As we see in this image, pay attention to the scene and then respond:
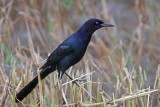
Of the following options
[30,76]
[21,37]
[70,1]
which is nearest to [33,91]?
[30,76]

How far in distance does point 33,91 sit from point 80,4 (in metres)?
2.25

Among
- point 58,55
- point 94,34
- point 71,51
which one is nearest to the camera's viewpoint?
point 71,51

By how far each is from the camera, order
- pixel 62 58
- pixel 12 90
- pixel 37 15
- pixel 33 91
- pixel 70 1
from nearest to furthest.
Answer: pixel 12 90 < pixel 33 91 < pixel 62 58 < pixel 70 1 < pixel 37 15

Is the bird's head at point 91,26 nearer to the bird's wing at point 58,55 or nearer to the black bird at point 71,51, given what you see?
the black bird at point 71,51

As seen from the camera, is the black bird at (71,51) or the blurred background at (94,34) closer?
the black bird at (71,51)

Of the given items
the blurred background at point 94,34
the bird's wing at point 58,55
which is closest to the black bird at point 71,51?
the bird's wing at point 58,55

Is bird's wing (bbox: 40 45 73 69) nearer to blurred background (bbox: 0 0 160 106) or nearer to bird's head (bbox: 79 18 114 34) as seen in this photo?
bird's head (bbox: 79 18 114 34)

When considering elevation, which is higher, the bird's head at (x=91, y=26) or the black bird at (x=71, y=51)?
the bird's head at (x=91, y=26)

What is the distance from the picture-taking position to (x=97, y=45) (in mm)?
5594

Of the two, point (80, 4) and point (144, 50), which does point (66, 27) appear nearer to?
point (80, 4)

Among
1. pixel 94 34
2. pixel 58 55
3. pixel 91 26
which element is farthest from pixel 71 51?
pixel 94 34

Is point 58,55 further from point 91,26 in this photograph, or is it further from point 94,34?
point 94,34

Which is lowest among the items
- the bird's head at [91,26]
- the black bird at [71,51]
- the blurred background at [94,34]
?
the black bird at [71,51]

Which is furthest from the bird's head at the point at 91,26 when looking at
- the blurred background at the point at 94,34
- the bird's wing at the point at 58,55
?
the blurred background at the point at 94,34
